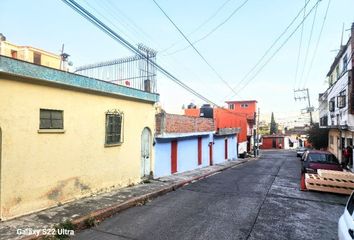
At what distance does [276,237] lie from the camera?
6.65 metres

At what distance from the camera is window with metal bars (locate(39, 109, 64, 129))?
820 cm

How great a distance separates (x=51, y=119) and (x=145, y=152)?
5.73 metres

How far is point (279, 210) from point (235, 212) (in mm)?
1455

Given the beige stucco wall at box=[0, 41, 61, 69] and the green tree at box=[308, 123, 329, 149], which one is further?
the green tree at box=[308, 123, 329, 149]

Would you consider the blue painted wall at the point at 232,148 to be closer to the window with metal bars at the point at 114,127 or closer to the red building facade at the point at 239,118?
the red building facade at the point at 239,118

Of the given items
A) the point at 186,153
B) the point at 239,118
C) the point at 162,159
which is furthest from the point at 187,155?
the point at 239,118

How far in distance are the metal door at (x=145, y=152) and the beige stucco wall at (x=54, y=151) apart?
129 cm

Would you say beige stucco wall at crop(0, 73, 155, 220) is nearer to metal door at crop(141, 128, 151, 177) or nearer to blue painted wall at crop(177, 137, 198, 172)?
metal door at crop(141, 128, 151, 177)

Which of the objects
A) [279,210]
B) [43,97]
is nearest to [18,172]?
[43,97]

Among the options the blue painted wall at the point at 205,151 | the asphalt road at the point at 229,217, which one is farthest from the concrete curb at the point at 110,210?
the blue painted wall at the point at 205,151

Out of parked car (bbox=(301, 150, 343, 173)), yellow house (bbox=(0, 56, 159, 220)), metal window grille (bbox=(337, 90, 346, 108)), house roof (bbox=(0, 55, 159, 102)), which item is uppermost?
metal window grille (bbox=(337, 90, 346, 108))

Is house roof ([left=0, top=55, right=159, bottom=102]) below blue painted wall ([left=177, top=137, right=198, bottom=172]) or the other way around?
the other way around

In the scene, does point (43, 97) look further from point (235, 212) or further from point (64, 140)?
point (235, 212)

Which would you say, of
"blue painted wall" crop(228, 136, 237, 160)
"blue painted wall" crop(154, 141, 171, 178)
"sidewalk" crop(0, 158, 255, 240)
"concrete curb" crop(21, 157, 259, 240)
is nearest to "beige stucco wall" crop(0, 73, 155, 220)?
"sidewalk" crop(0, 158, 255, 240)
